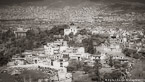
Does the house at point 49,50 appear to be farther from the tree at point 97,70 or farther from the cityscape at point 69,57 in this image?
the tree at point 97,70

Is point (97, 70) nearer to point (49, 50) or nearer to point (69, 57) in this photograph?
point (69, 57)

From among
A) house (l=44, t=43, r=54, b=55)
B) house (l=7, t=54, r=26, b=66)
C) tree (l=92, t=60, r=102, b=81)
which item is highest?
house (l=44, t=43, r=54, b=55)

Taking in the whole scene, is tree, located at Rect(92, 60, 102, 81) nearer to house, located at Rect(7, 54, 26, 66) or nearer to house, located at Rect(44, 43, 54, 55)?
house, located at Rect(44, 43, 54, 55)

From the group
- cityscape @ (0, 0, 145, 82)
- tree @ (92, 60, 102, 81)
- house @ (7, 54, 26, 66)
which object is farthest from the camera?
house @ (7, 54, 26, 66)

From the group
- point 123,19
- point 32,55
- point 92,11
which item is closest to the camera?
point 32,55

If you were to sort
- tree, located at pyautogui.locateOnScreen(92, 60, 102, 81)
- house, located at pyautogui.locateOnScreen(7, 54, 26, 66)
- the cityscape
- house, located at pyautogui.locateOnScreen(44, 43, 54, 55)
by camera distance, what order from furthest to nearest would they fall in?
1. house, located at pyautogui.locateOnScreen(44, 43, 54, 55)
2. house, located at pyautogui.locateOnScreen(7, 54, 26, 66)
3. the cityscape
4. tree, located at pyautogui.locateOnScreen(92, 60, 102, 81)

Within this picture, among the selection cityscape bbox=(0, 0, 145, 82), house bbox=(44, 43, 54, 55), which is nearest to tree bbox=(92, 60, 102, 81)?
cityscape bbox=(0, 0, 145, 82)

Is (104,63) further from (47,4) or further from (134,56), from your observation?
(47,4)

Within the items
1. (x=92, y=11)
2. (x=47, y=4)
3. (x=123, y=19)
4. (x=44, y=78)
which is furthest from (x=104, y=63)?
(x=47, y=4)

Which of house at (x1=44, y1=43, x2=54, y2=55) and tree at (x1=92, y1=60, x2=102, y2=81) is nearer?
tree at (x1=92, y1=60, x2=102, y2=81)

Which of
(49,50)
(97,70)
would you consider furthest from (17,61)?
(97,70)

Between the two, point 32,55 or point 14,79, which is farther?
point 32,55
